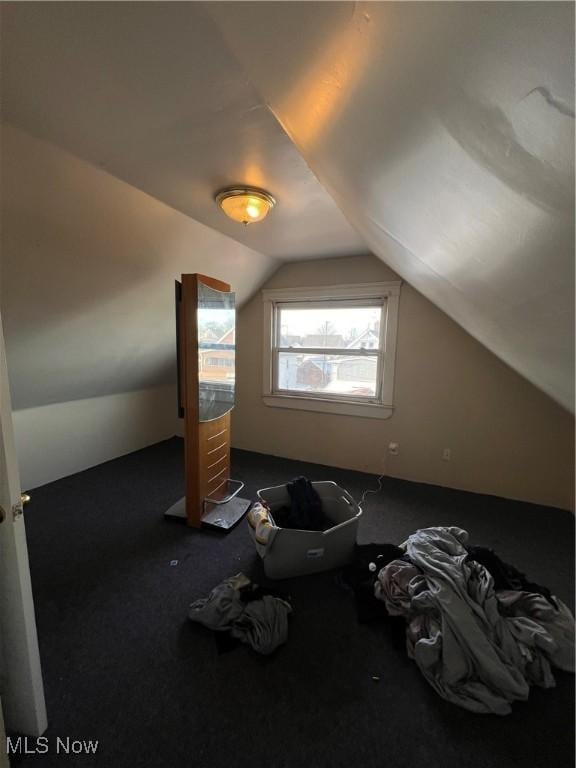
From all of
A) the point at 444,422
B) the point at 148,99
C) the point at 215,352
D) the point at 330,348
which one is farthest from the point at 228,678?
the point at 330,348

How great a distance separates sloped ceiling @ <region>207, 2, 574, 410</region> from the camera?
369mm

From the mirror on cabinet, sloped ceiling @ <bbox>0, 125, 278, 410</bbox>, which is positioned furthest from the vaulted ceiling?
the mirror on cabinet

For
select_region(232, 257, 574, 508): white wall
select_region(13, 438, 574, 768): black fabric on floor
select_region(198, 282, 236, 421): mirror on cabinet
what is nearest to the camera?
select_region(13, 438, 574, 768): black fabric on floor

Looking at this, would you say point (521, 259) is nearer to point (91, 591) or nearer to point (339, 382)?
point (91, 591)

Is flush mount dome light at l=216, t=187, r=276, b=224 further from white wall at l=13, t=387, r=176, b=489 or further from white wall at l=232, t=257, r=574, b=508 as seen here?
white wall at l=13, t=387, r=176, b=489

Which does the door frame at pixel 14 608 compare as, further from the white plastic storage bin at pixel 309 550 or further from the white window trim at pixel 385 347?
the white window trim at pixel 385 347

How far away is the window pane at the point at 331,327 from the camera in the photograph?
3105 mm

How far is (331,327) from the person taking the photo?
3.25 metres

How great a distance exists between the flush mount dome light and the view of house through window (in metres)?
1.52

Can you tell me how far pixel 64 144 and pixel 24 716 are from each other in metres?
2.14

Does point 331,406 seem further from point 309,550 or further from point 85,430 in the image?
point 85,430

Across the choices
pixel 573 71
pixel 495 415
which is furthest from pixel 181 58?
pixel 495 415

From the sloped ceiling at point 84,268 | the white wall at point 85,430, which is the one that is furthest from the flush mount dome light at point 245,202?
the white wall at point 85,430

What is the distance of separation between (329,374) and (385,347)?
648mm
